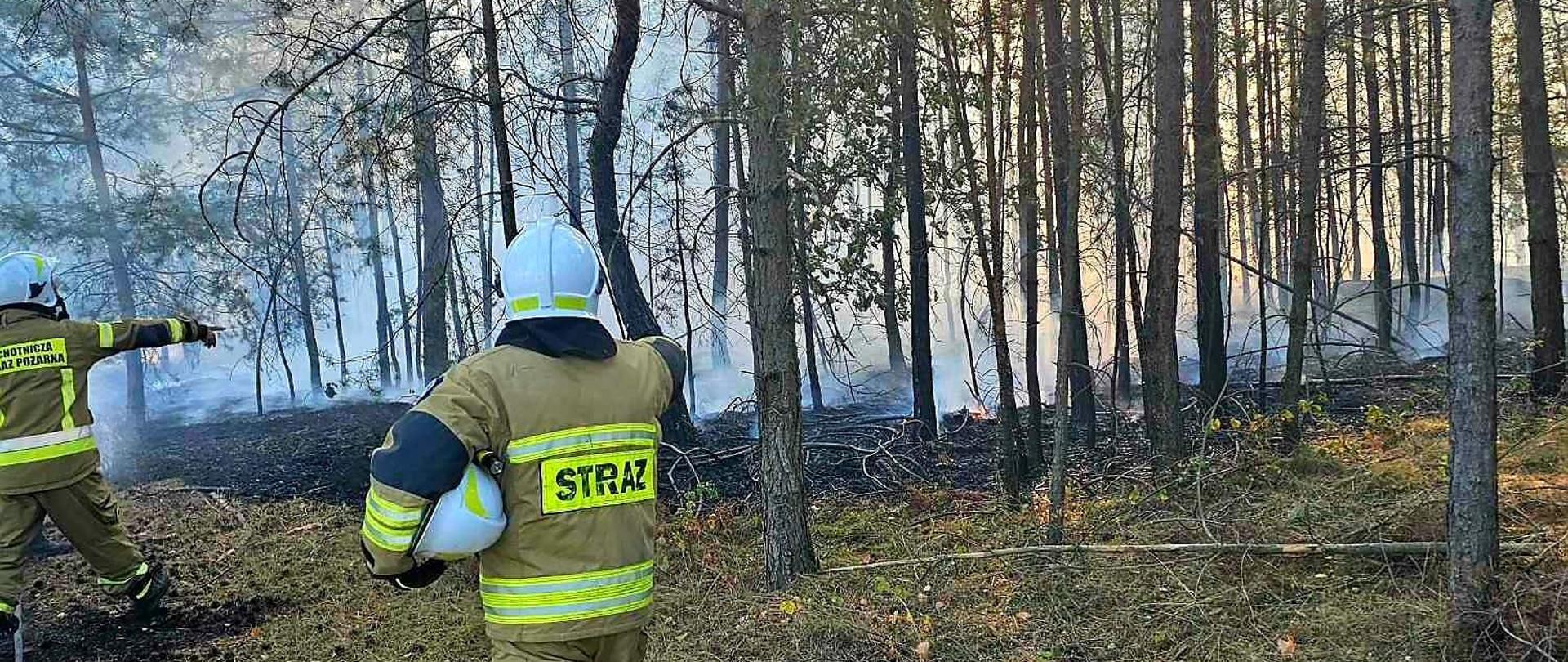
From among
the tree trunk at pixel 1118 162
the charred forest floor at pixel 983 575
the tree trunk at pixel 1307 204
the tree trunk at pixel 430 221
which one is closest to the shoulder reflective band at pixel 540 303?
the charred forest floor at pixel 983 575

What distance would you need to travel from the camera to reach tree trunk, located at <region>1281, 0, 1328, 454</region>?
6320 mm

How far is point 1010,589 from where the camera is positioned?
446 cm

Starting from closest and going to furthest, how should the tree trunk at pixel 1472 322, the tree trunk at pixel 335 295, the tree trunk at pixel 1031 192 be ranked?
1. the tree trunk at pixel 1472 322
2. the tree trunk at pixel 1031 192
3. the tree trunk at pixel 335 295

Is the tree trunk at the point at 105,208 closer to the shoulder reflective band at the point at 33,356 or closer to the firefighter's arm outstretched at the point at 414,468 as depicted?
the shoulder reflective band at the point at 33,356

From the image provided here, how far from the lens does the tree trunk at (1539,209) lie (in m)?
7.56

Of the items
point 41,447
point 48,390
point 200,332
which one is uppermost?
point 200,332

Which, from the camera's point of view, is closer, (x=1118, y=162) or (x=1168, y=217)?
(x=1168, y=217)

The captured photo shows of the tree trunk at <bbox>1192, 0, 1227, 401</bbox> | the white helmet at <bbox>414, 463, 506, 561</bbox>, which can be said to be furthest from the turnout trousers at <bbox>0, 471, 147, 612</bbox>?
the tree trunk at <bbox>1192, 0, 1227, 401</bbox>

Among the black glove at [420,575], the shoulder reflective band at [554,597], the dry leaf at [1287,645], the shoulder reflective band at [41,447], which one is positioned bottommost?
the dry leaf at [1287,645]

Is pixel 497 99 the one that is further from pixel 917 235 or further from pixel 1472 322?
pixel 1472 322

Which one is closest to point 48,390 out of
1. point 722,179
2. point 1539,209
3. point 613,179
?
point 613,179

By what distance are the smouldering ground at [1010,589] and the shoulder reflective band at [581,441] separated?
1900 mm

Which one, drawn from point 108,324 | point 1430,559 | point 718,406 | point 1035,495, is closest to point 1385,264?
point 718,406

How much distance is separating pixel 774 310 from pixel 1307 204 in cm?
441
